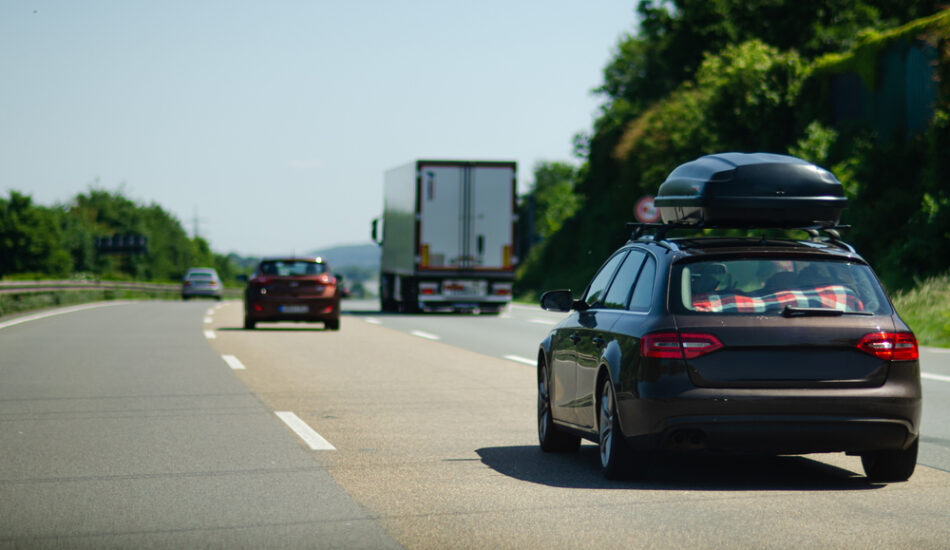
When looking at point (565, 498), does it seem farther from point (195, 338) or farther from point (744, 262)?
point (195, 338)

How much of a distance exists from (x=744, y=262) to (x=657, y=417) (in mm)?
1074

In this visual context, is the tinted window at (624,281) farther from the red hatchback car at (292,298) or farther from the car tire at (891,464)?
the red hatchback car at (292,298)

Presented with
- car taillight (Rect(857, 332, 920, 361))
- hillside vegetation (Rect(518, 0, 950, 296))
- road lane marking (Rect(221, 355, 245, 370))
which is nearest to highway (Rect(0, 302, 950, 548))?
car taillight (Rect(857, 332, 920, 361))

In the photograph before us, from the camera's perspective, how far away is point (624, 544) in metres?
5.58

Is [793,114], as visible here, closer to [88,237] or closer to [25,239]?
[25,239]

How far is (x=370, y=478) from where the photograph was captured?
24.8 ft

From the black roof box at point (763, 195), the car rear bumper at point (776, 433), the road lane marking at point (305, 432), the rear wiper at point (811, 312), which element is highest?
the black roof box at point (763, 195)

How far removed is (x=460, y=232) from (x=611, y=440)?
26491 mm

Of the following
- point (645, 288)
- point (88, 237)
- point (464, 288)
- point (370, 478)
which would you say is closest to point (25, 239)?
point (88, 237)

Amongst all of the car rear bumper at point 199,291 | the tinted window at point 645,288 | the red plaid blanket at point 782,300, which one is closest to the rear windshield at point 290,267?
the tinted window at point 645,288

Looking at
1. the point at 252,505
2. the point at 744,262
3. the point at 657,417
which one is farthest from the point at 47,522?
the point at 744,262

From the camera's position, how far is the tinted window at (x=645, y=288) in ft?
23.9

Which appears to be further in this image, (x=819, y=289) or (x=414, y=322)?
(x=414, y=322)

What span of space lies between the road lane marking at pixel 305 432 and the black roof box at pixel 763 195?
295cm
